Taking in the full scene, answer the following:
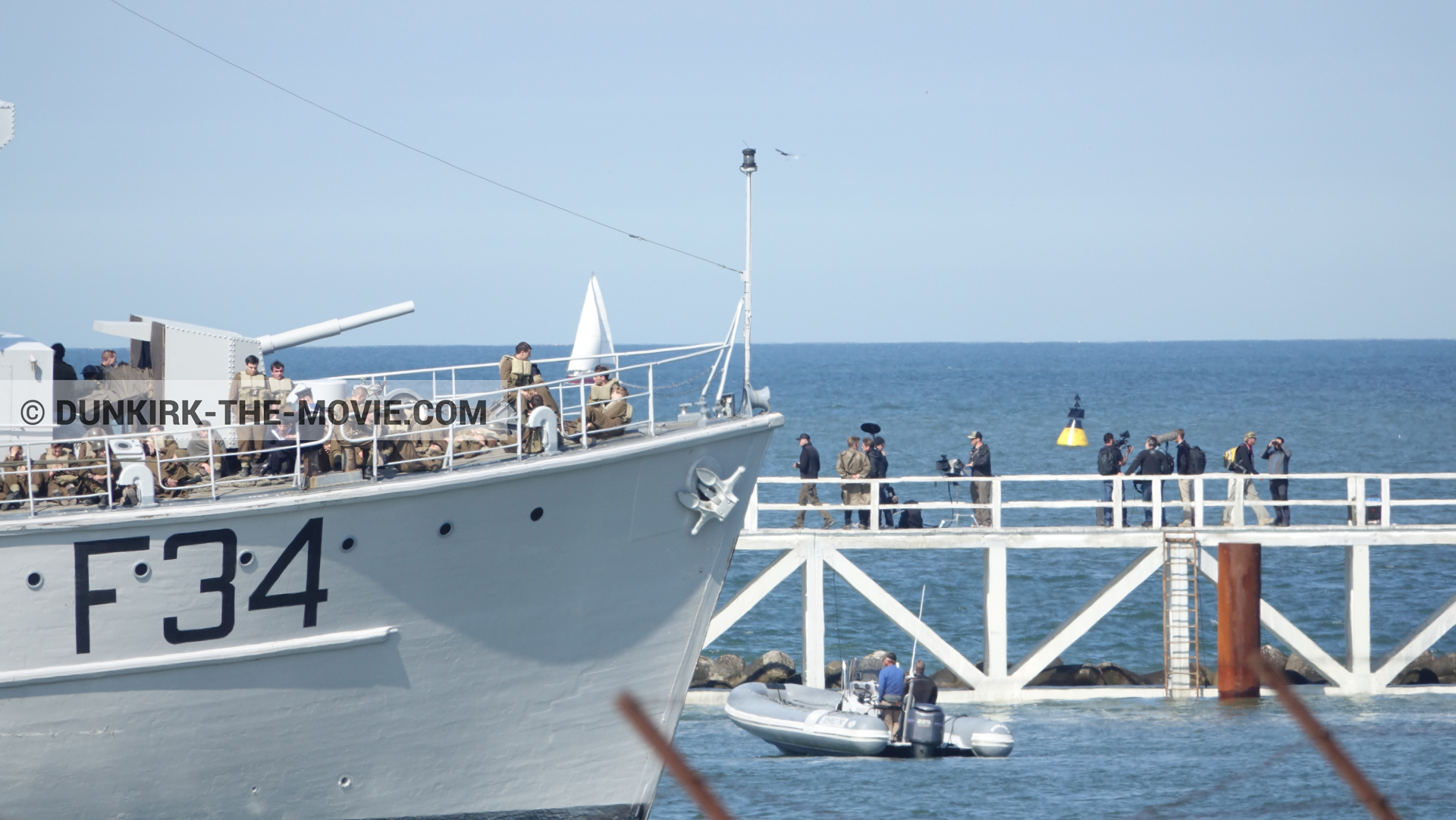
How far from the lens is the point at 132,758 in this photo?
12.9m

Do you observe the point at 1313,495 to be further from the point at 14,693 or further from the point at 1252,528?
the point at 14,693

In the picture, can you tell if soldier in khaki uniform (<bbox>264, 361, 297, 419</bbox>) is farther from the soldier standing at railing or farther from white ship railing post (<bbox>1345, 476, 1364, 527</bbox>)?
white ship railing post (<bbox>1345, 476, 1364, 527</bbox>)

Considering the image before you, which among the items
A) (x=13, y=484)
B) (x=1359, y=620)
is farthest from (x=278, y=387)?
(x=1359, y=620)

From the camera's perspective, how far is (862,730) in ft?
64.2

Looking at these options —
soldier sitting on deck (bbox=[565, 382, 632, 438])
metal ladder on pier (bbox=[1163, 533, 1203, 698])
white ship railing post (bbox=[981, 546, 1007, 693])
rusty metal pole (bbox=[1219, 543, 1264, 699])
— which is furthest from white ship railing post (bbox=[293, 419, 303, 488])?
rusty metal pole (bbox=[1219, 543, 1264, 699])

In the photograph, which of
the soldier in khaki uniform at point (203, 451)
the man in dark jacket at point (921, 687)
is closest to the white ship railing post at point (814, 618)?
the man in dark jacket at point (921, 687)

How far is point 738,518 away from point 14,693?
7018 millimetres

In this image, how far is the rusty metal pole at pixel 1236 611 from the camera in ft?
72.9

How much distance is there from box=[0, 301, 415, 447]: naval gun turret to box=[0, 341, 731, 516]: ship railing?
423mm

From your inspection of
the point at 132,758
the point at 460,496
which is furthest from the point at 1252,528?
the point at 132,758

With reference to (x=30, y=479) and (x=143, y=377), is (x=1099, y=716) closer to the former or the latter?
(x=143, y=377)

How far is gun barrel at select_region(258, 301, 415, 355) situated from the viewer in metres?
17.1

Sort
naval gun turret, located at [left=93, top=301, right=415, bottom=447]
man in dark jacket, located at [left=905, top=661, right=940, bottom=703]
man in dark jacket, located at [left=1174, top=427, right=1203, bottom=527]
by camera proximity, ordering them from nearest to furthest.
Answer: naval gun turret, located at [left=93, top=301, right=415, bottom=447], man in dark jacket, located at [left=905, top=661, right=940, bottom=703], man in dark jacket, located at [left=1174, top=427, right=1203, bottom=527]

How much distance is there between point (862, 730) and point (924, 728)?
868 millimetres
